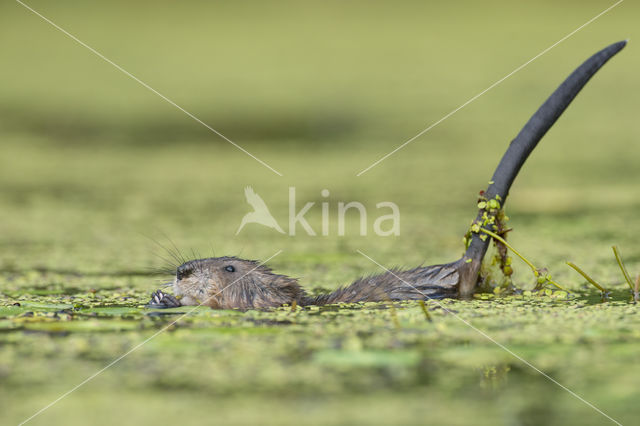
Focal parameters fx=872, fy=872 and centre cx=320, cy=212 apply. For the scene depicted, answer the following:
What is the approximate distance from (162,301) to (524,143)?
2.44 m

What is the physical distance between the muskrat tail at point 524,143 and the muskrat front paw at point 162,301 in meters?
1.84

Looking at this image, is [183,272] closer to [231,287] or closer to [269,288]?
[231,287]

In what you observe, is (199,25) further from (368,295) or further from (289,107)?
(368,295)

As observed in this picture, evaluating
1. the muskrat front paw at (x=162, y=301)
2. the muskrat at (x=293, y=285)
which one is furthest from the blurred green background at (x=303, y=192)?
the muskrat at (x=293, y=285)

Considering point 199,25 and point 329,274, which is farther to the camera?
point 199,25

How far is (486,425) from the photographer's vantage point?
11.0 ft

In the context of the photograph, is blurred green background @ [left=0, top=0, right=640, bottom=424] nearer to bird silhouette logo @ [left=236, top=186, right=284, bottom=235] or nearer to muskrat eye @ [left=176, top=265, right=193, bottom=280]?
bird silhouette logo @ [left=236, top=186, right=284, bottom=235]

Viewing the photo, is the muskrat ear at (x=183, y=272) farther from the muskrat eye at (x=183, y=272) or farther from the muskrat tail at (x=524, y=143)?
the muskrat tail at (x=524, y=143)

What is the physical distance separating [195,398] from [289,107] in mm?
11180

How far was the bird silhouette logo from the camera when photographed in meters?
9.00

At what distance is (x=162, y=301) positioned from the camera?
18.0ft

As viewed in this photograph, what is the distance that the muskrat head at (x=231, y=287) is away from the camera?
5.61 metres

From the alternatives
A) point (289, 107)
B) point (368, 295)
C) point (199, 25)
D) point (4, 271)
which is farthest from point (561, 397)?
point (199, 25)

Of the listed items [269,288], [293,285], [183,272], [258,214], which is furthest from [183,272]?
[258,214]
